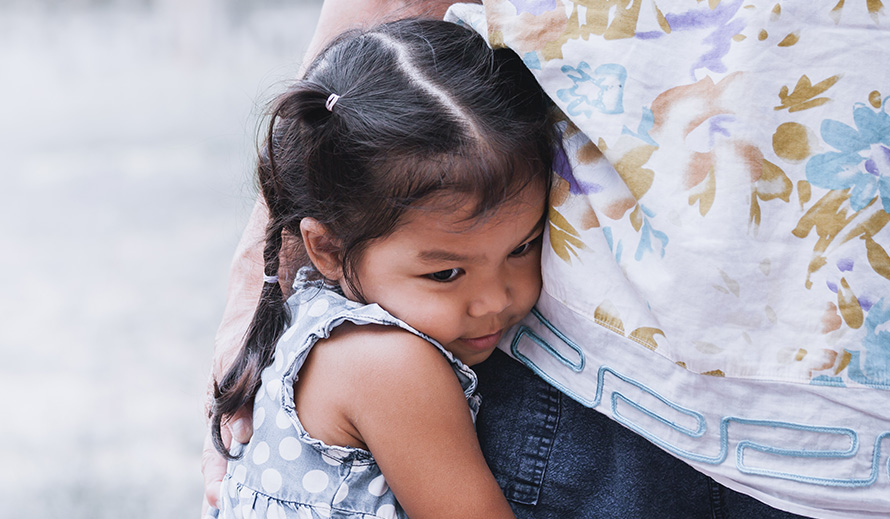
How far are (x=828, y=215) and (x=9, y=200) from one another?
2739 mm

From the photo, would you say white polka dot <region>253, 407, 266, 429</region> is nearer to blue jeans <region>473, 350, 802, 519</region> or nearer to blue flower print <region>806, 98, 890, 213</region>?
blue jeans <region>473, 350, 802, 519</region>

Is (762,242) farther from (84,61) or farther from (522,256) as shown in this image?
(84,61)

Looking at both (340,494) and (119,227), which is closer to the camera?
(340,494)

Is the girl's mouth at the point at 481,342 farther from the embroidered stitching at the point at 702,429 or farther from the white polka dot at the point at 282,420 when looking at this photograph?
the white polka dot at the point at 282,420

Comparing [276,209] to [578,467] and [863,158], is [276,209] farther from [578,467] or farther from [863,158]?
[863,158]

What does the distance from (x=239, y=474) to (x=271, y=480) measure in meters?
0.07

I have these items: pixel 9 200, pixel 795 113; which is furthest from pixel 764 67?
pixel 9 200

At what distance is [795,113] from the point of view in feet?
2.10

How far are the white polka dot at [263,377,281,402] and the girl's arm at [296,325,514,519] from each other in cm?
7

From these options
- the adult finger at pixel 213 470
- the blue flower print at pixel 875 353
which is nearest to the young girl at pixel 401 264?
the adult finger at pixel 213 470

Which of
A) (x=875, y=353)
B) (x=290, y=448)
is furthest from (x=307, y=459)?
(x=875, y=353)

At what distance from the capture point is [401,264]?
31.6 inches

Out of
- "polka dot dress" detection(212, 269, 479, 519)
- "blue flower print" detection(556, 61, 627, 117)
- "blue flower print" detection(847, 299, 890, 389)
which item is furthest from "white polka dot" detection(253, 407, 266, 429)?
"blue flower print" detection(847, 299, 890, 389)

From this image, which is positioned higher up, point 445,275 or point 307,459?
point 445,275
